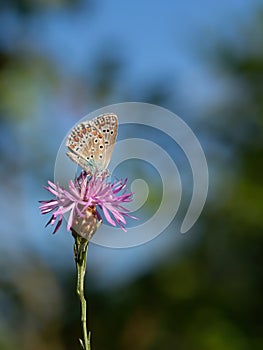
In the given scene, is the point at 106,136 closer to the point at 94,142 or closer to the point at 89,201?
the point at 94,142

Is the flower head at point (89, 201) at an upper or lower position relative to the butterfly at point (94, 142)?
Result: lower

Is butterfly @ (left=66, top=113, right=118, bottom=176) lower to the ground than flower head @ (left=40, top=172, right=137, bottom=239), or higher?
higher

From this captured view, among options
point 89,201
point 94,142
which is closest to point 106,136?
point 94,142

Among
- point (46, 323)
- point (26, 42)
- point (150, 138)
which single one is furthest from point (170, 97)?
point (46, 323)

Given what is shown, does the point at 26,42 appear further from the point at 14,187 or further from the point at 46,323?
the point at 46,323
